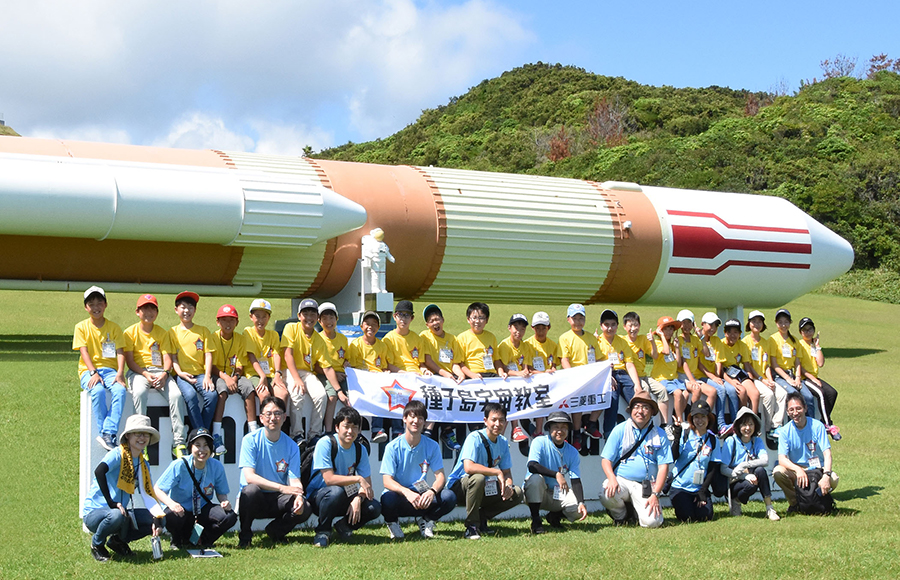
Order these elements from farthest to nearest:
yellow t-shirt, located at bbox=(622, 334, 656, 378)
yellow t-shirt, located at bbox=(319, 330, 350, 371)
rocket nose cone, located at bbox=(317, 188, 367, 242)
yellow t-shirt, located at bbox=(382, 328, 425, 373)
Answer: rocket nose cone, located at bbox=(317, 188, 367, 242)
yellow t-shirt, located at bbox=(622, 334, 656, 378)
yellow t-shirt, located at bbox=(382, 328, 425, 373)
yellow t-shirt, located at bbox=(319, 330, 350, 371)

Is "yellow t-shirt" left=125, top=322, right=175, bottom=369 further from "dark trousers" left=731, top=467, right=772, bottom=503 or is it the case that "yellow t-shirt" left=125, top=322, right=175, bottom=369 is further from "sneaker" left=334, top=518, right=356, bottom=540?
"dark trousers" left=731, top=467, right=772, bottom=503

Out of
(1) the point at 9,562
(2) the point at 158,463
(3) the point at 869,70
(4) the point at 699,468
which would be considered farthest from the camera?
(3) the point at 869,70

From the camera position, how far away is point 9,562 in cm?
581

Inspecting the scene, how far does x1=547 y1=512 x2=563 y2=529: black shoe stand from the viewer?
7.41 m

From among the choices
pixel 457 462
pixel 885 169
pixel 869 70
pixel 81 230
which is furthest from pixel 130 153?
pixel 869 70

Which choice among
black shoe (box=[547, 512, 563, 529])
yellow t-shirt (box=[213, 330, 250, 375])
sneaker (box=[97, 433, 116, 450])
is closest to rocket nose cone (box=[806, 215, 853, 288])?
black shoe (box=[547, 512, 563, 529])

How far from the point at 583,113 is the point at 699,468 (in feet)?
146

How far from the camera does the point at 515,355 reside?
28.9 feet

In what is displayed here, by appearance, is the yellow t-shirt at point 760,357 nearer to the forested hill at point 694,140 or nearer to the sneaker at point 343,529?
the sneaker at point 343,529

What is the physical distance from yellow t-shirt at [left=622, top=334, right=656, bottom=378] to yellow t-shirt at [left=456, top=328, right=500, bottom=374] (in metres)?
1.46

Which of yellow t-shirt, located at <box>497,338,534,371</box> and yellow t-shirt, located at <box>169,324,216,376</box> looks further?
yellow t-shirt, located at <box>497,338,534,371</box>

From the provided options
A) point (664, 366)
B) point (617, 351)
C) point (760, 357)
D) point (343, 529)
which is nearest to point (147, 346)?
point (343, 529)

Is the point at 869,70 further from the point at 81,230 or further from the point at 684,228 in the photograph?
the point at 81,230

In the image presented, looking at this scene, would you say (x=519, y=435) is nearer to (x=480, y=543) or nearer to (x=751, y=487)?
(x=480, y=543)
